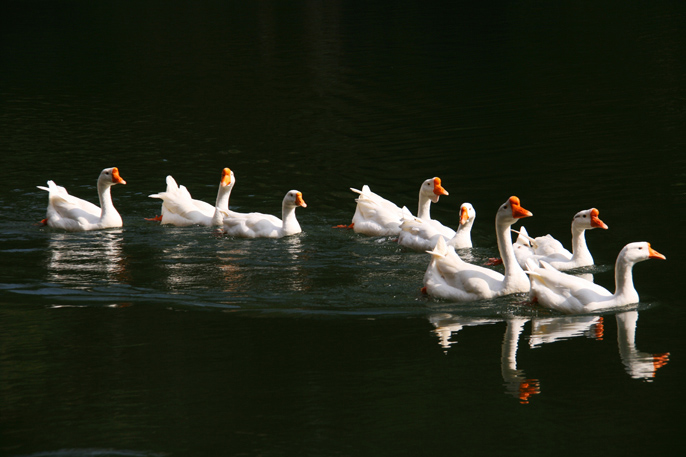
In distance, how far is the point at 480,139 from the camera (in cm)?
2359

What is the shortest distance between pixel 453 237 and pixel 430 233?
0.41 metres

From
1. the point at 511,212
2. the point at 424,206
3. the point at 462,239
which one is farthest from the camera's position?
the point at 424,206

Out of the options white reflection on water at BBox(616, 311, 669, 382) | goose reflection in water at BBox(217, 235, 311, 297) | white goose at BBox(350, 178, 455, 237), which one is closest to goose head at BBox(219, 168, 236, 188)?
goose reflection in water at BBox(217, 235, 311, 297)

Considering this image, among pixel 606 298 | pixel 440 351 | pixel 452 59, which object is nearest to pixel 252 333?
pixel 440 351

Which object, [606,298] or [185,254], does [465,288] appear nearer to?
[606,298]

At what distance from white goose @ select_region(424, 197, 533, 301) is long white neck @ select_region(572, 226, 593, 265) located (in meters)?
1.34

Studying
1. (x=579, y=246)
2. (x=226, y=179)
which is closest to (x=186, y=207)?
(x=226, y=179)

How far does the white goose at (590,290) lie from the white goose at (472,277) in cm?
64

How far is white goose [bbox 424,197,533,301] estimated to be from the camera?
11812mm

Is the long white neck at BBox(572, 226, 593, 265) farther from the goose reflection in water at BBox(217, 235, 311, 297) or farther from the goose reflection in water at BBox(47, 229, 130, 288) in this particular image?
the goose reflection in water at BBox(47, 229, 130, 288)

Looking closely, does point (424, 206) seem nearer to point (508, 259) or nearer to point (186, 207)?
point (508, 259)

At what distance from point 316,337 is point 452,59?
29.6 metres

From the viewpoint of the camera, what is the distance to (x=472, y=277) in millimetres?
11844

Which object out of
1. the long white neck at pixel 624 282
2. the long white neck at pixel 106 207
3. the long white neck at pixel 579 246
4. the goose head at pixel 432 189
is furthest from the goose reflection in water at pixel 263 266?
the long white neck at pixel 624 282
